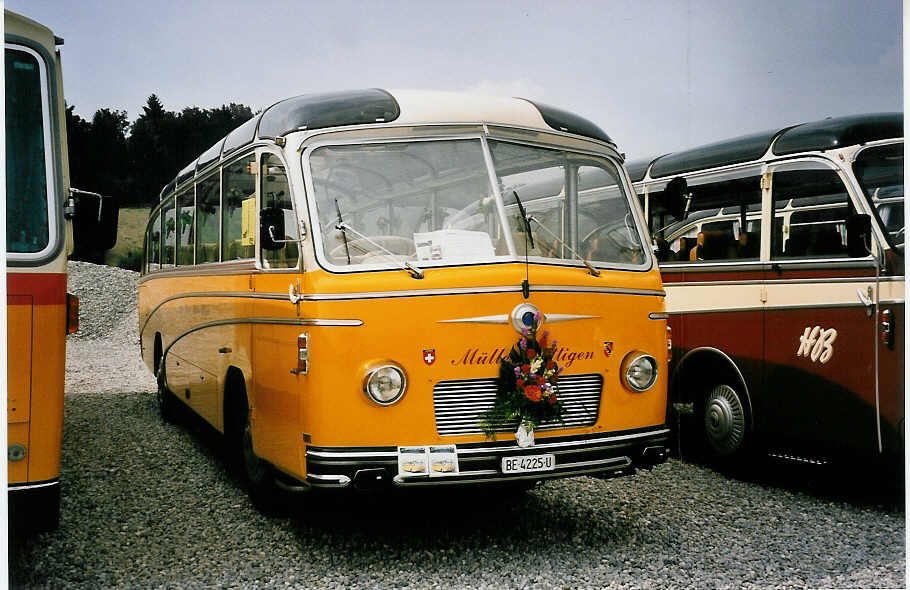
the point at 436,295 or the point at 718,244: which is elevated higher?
the point at 718,244

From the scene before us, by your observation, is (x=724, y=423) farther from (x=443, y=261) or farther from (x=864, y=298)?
(x=443, y=261)

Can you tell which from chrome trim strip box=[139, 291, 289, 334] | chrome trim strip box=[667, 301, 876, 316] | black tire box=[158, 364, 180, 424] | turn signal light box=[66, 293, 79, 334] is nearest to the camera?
chrome trim strip box=[139, 291, 289, 334]

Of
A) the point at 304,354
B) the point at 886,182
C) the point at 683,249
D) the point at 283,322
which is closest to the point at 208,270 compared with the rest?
the point at 283,322

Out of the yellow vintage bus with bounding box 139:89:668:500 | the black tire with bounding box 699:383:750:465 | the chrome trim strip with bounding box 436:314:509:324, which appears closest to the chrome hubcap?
the black tire with bounding box 699:383:750:465

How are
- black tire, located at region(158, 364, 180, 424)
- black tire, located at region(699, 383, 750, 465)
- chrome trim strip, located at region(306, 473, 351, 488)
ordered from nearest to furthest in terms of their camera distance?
chrome trim strip, located at region(306, 473, 351, 488)
black tire, located at region(699, 383, 750, 465)
black tire, located at region(158, 364, 180, 424)

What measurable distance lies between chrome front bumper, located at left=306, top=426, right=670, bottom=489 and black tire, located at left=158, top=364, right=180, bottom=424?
A: 401 centimetres

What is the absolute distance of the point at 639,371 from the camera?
481 centimetres

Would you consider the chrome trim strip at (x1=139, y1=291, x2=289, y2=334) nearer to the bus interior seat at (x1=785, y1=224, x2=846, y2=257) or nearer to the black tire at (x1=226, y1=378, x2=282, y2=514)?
the black tire at (x1=226, y1=378, x2=282, y2=514)

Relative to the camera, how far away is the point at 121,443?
22.8ft

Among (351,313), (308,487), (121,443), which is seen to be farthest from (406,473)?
(121,443)

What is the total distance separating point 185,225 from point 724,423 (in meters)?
4.26

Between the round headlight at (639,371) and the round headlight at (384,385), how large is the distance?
1.27 meters

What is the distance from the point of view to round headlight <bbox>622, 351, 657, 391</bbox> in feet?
15.7

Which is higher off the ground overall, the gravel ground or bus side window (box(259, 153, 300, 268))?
bus side window (box(259, 153, 300, 268))
